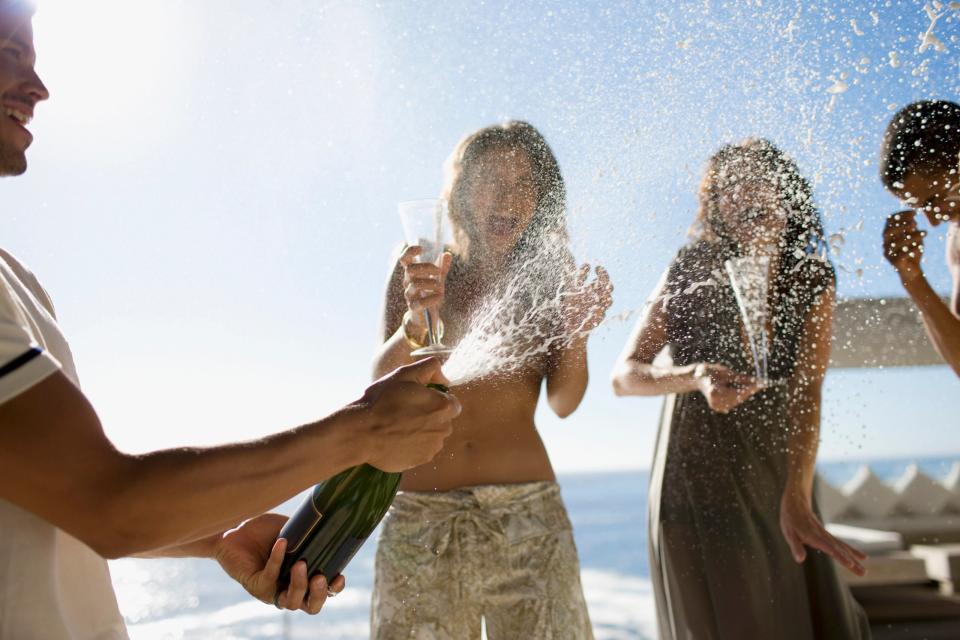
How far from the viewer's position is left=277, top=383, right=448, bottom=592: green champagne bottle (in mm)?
720

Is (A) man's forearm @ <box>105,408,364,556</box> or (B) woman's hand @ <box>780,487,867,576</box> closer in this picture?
(A) man's forearm @ <box>105,408,364,556</box>

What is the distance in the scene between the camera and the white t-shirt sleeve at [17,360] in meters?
0.46

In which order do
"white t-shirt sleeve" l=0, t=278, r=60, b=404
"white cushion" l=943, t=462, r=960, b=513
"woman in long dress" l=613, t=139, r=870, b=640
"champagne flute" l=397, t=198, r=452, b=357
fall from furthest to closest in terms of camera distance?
"white cushion" l=943, t=462, r=960, b=513 < "woman in long dress" l=613, t=139, r=870, b=640 < "champagne flute" l=397, t=198, r=452, b=357 < "white t-shirt sleeve" l=0, t=278, r=60, b=404

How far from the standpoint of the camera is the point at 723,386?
3.98 feet

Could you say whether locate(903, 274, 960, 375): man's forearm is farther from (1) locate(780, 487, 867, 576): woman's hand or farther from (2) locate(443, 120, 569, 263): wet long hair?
(2) locate(443, 120, 569, 263): wet long hair

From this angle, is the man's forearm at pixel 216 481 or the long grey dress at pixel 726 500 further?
the long grey dress at pixel 726 500

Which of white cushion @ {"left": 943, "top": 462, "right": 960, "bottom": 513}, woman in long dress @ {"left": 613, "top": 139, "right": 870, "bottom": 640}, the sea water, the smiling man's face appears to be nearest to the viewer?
the smiling man's face

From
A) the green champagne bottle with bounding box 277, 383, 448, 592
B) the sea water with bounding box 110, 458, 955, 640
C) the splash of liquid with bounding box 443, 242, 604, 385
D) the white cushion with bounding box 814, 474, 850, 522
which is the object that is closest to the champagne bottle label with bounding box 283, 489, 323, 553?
the green champagne bottle with bounding box 277, 383, 448, 592

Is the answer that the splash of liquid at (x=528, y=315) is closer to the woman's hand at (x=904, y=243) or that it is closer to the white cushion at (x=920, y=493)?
the woman's hand at (x=904, y=243)

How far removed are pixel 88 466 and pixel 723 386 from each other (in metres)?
0.98

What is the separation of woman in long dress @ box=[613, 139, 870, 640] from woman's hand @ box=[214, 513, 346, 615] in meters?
0.64

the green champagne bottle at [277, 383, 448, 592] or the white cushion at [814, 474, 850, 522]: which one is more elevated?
the green champagne bottle at [277, 383, 448, 592]

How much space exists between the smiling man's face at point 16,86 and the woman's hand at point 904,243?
44.1 inches

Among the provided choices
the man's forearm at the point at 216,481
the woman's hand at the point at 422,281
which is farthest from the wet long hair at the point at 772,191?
the man's forearm at the point at 216,481
